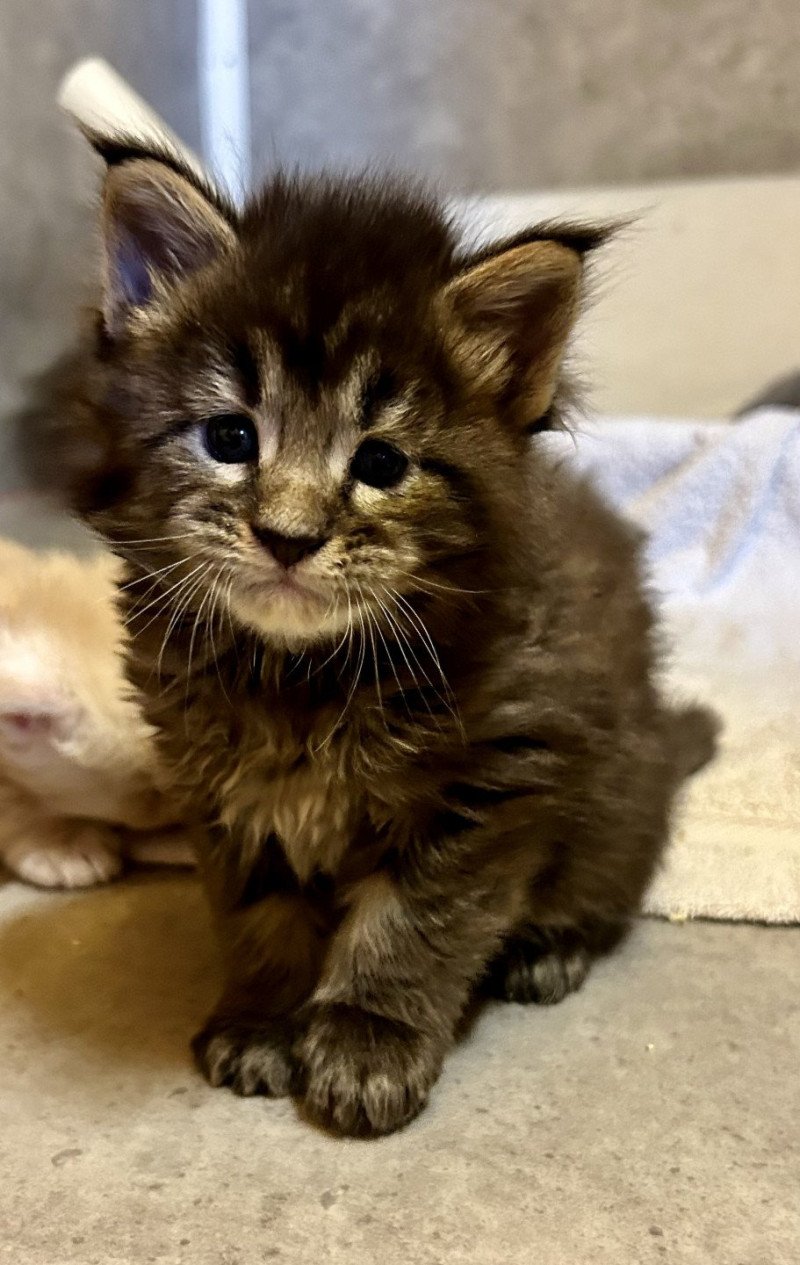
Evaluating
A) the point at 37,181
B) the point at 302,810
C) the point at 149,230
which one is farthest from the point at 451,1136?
the point at 37,181

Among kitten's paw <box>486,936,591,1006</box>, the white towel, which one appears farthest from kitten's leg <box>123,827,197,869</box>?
the white towel

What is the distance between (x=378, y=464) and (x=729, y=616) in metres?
1.43

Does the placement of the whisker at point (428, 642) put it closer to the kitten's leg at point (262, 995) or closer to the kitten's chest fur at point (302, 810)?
the kitten's chest fur at point (302, 810)

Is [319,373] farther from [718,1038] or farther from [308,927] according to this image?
[718,1038]

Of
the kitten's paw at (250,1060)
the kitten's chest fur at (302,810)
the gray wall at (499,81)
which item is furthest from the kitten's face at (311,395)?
the gray wall at (499,81)

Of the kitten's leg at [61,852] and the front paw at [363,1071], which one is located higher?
the front paw at [363,1071]

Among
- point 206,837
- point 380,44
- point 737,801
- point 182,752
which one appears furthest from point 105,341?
point 380,44

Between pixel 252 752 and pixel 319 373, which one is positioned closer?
pixel 319 373

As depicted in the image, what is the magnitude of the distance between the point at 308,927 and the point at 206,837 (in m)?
0.14

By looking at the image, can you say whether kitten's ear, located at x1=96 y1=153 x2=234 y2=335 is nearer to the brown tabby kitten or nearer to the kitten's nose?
the brown tabby kitten

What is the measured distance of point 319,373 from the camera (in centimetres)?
95

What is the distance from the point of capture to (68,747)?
4.64 ft

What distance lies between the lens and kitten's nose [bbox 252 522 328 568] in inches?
36.1

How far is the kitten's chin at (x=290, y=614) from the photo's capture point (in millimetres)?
947
